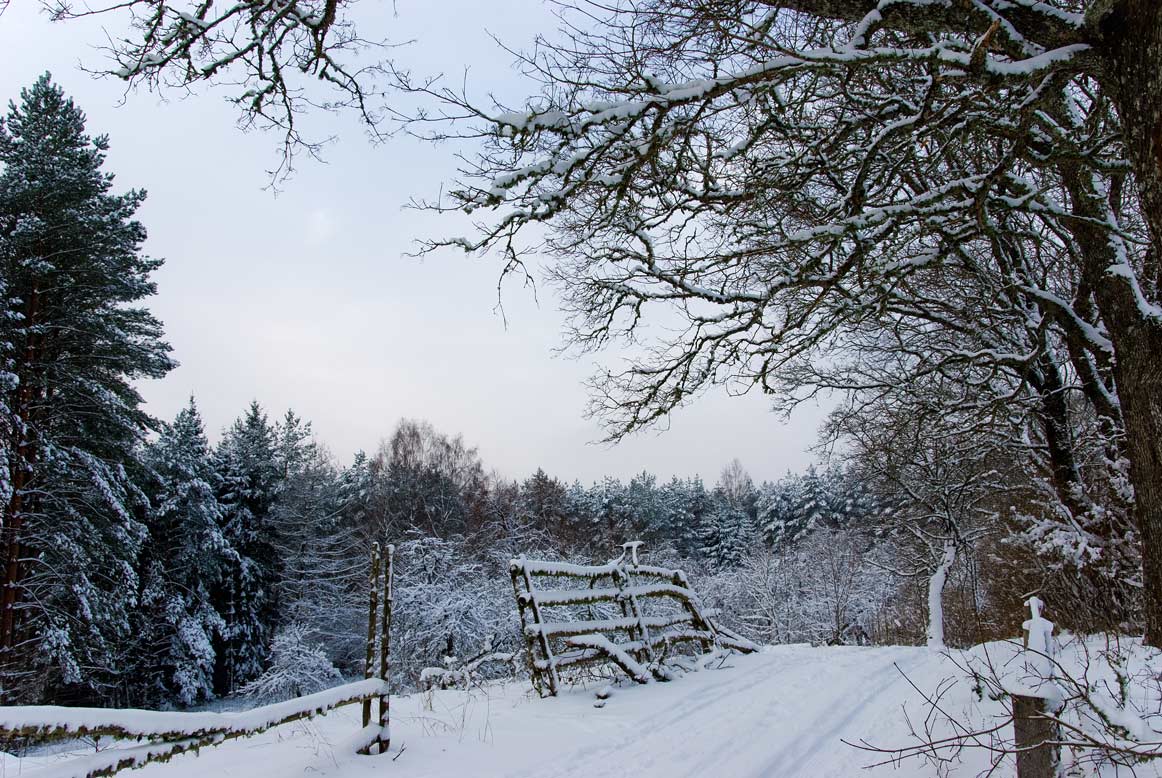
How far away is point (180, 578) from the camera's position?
26.3 meters

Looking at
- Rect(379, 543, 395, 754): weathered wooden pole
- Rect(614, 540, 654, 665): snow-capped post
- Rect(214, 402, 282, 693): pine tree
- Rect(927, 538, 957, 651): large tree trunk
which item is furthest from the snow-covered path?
Rect(214, 402, 282, 693): pine tree

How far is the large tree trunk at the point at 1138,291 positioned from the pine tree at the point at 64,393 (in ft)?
55.0

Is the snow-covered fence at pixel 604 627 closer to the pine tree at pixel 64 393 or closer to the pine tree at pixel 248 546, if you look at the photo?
the pine tree at pixel 64 393

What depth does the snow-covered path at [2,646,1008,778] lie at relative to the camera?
13.2 ft

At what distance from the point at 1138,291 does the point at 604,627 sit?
5.63m

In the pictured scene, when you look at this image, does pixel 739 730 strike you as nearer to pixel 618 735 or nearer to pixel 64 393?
pixel 618 735

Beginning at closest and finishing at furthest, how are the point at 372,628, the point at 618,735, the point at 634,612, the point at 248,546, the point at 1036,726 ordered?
the point at 1036,726 < the point at 372,628 < the point at 618,735 < the point at 634,612 < the point at 248,546

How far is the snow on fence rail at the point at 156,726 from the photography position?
8.46ft

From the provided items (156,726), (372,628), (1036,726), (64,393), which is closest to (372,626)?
(372,628)

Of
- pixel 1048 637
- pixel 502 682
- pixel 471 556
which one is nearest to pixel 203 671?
pixel 471 556

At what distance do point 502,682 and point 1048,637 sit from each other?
242 inches

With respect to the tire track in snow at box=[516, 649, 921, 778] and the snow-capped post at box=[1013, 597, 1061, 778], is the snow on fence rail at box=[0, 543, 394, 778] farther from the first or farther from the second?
the snow-capped post at box=[1013, 597, 1061, 778]

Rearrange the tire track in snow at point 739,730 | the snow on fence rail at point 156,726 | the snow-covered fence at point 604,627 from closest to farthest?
the snow on fence rail at point 156,726 < the tire track in snow at point 739,730 < the snow-covered fence at point 604,627

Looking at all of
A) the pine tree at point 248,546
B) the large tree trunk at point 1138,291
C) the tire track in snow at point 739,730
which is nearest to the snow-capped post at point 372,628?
the tire track in snow at point 739,730
